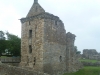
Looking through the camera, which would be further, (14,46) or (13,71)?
(14,46)

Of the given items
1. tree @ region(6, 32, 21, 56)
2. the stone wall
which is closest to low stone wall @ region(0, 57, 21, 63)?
tree @ region(6, 32, 21, 56)

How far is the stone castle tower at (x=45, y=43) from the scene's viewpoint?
30.1m

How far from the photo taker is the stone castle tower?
98.9 feet

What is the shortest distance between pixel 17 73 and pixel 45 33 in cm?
926

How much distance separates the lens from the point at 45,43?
30062 mm

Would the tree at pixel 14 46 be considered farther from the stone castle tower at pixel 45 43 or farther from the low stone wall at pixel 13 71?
the low stone wall at pixel 13 71

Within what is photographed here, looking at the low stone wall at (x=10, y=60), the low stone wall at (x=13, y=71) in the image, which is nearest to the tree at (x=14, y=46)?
the low stone wall at (x=10, y=60)

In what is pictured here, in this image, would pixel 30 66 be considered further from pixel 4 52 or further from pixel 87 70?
pixel 4 52

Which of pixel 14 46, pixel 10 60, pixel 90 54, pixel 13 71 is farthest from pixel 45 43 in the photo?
pixel 90 54

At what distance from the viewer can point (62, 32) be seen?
32781 millimetres

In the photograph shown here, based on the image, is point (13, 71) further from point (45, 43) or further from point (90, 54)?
point (90, 54)

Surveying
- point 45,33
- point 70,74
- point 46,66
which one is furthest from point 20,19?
point 70,74

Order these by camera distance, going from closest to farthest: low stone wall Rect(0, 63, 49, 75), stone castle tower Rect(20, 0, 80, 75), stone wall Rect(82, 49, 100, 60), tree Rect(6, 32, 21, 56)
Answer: low stone wall Rect(0, 63, 49, 75)
stone castle tower Rect(20, 0, 80, 75)
tree Rect(6, 32, 21, 56)
stone wall Rect(82, 49, 100, 60)

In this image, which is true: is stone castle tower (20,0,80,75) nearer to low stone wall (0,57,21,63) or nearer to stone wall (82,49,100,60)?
low stone wall (0,57,21,63)
